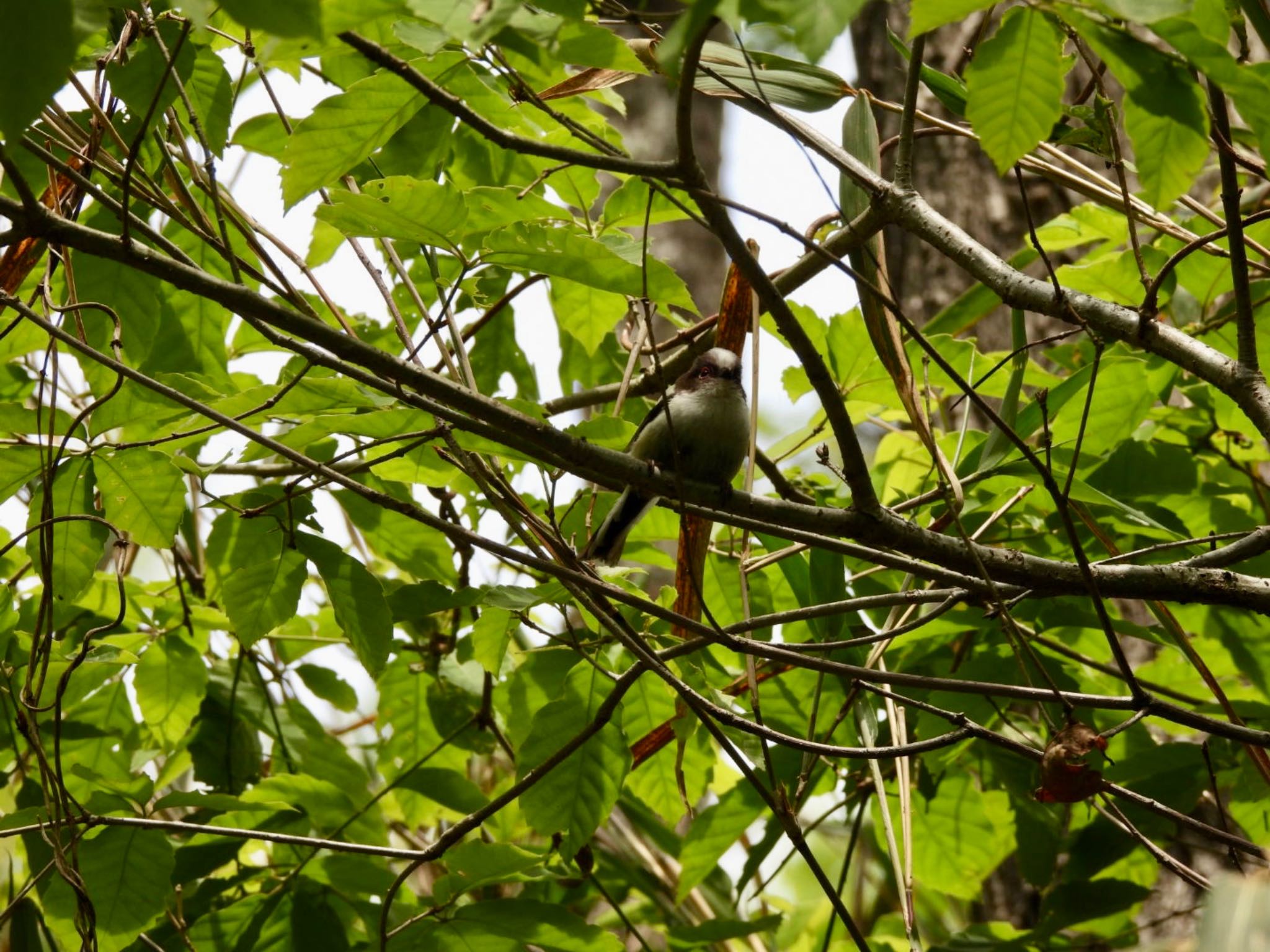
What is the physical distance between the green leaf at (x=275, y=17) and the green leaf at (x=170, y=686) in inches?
86.7

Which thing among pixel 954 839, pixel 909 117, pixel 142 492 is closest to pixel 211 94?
pixel 142 492

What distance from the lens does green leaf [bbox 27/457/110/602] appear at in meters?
2.51

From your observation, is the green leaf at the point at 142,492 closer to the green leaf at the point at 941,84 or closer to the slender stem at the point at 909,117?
the slender stem at the point at 909,117

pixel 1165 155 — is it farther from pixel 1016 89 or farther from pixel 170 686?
pixel 170 686

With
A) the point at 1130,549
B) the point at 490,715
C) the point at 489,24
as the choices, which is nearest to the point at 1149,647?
the point at 1130,549

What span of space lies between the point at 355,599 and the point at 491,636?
0.32 m

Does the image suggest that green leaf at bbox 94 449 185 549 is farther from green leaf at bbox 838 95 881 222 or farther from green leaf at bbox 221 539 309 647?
green leaf at bbox 838 95 881 222

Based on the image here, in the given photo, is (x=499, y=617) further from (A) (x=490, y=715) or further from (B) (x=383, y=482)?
(A) (x=490, y=715)

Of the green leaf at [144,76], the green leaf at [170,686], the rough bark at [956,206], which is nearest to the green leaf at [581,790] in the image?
the green leaf at [170,686]

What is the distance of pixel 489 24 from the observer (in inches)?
46.9

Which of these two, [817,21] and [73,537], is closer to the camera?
[817,21]

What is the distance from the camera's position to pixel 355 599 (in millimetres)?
2623

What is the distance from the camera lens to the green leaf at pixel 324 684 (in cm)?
359

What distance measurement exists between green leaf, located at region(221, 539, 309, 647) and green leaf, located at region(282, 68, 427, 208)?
89cm
